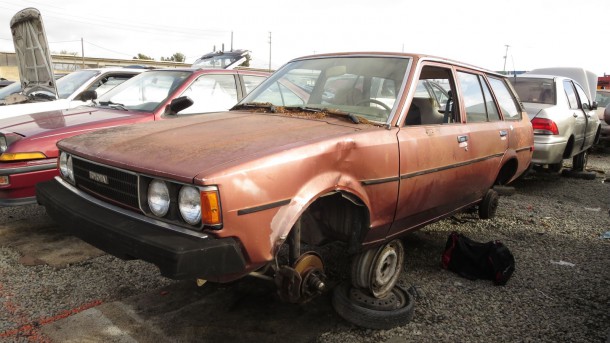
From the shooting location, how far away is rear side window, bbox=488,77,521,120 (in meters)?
4.15

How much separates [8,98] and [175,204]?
18.0ft

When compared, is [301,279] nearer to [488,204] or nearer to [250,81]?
[488,204]

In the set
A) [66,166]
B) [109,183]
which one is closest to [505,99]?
[109,183]

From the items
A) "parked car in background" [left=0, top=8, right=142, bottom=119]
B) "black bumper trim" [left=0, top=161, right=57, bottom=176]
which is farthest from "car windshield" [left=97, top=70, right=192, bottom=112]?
"black bumper trim" [left=0, top=161, right=57, bottom=176]

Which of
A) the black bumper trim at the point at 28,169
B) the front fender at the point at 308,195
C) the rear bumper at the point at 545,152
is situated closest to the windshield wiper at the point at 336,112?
the front fender at the point at 308,195

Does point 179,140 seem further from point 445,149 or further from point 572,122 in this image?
point 572,122

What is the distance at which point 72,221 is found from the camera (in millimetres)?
2268

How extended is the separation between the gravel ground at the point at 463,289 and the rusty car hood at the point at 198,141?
1.06 metres

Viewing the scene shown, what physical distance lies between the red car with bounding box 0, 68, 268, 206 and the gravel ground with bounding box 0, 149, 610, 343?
0.66 metres

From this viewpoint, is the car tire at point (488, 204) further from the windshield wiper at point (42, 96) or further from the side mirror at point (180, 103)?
the windshield wiper at point (42, 96)

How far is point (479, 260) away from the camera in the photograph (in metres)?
3.35

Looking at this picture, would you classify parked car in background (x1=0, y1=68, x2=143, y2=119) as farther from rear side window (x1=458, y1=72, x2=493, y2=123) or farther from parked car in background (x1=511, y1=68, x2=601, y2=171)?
parked car in background (x1=511, y1=68, x2=601, y2=171)

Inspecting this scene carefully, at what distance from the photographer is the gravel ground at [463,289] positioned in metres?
2.60

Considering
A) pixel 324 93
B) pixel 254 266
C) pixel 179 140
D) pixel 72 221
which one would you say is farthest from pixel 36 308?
pixel 324 93
